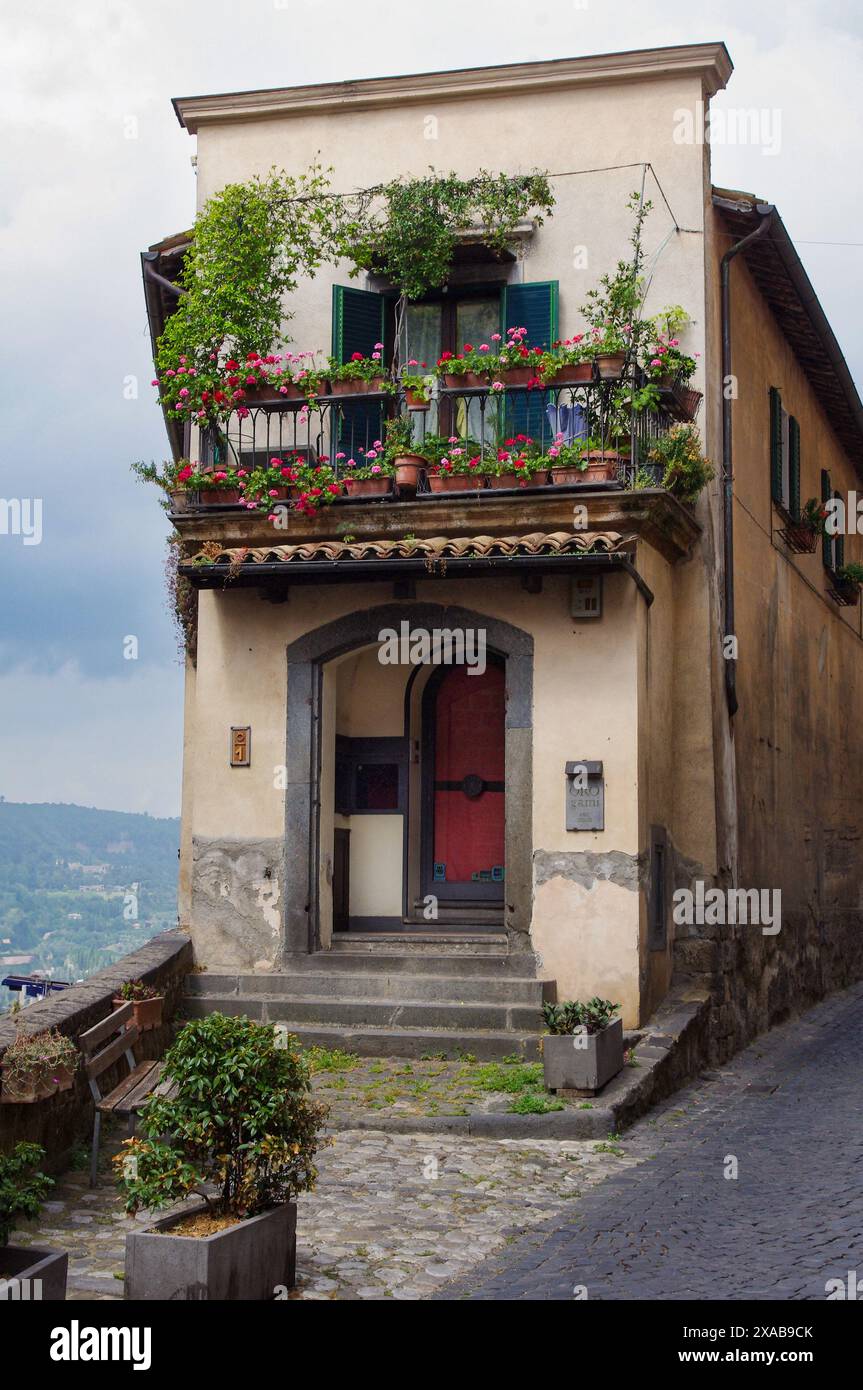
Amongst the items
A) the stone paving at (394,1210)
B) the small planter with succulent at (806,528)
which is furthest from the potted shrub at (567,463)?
the small planter with succulent at (806,528)

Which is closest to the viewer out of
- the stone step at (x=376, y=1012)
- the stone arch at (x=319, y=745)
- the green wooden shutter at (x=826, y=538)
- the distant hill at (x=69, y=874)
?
the stone step at (x=376, y=1012)

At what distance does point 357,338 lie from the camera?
45.2 ft

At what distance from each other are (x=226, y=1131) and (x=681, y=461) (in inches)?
321

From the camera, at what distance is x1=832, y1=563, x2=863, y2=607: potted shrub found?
2062 centimetres

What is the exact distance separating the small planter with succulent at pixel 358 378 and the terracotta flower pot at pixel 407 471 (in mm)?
700

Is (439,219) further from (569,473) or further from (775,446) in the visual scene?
(775,446)

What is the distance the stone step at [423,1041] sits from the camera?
36.5ft

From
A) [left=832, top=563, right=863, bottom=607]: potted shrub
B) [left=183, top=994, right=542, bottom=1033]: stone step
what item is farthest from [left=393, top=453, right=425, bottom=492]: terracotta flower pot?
[left=832, top=563, right=863, bottom=607]: potted shrub

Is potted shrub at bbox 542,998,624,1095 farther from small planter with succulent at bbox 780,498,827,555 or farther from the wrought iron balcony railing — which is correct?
small planter with succulent at bbox 780,498,827,555

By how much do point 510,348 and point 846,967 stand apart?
11539 millimetres

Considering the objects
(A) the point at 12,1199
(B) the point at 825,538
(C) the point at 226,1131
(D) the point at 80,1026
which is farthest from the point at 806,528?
(A) the point at 12,1199

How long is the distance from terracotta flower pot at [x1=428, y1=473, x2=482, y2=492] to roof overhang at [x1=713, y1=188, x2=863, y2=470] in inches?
151

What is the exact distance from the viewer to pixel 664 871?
13.0 meters

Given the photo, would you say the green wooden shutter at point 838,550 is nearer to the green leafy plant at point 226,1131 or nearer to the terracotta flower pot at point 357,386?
the terracotta flower pot at point 357,386
